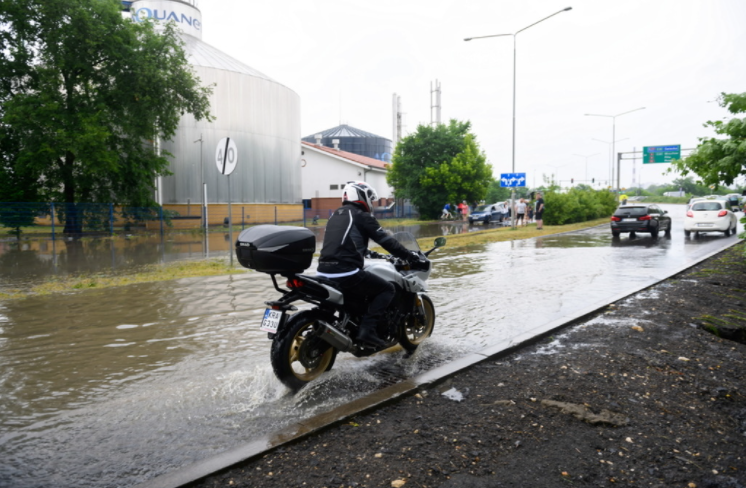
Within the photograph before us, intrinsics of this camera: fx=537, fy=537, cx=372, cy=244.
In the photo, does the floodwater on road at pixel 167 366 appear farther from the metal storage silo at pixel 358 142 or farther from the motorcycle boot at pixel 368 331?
the metal storage silo at pixel 358 142

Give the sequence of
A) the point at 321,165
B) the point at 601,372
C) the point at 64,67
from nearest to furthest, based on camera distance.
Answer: the point at 601,372
the point at 64,67
the point at 321,165

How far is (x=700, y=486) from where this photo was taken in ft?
10.2

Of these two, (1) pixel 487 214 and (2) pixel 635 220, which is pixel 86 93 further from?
(1) pixel 487 214

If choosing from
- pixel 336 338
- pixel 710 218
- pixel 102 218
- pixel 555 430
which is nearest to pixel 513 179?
pixel 710 218

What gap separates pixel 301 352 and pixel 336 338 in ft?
1.08

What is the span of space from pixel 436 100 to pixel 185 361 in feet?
212

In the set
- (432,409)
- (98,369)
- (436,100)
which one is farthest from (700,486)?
(436,100)

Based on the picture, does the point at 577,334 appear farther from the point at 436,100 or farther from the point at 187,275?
the point at 436,100

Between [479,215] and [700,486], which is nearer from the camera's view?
[700,486]

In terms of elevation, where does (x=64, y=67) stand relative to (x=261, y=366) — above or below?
above

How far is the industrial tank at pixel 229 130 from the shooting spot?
125 ft

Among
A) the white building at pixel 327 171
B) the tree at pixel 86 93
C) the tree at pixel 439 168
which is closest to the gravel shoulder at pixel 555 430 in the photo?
the tree at pixel 86 93

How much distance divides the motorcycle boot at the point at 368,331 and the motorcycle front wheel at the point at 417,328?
71cm

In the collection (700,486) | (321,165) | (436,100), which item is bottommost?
(700,486)
